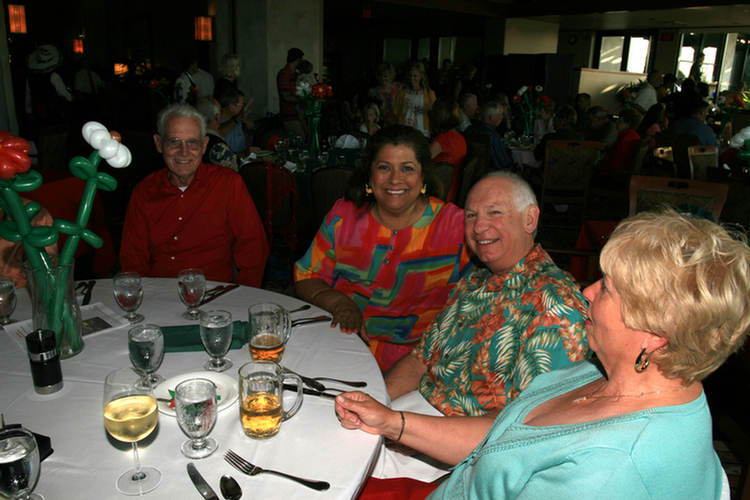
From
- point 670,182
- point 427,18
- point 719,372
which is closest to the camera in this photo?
point 719,372

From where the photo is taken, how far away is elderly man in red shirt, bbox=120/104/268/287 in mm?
2510

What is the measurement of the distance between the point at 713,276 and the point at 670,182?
111 inches

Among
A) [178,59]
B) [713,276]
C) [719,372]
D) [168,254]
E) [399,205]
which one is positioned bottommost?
[719,372]

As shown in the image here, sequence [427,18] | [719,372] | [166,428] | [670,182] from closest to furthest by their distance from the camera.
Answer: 1. [166,428]
2. [719,372]
3. [670,182]
4. [427,18]

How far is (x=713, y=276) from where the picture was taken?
85 centimetres

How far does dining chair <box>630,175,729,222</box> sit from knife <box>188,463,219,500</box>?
289cm

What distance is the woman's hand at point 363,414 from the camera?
120 centimetres

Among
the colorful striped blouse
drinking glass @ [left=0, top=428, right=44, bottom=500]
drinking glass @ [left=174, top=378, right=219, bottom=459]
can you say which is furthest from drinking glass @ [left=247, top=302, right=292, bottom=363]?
the colorful striped blouse

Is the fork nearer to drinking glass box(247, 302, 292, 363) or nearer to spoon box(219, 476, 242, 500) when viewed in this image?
spoon box(219, 476, 242, 500)

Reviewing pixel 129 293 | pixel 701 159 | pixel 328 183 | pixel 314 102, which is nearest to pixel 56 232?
pixel 129 293

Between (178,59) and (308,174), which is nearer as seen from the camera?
(308,174)

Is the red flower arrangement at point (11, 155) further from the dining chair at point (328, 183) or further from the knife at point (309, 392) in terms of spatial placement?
the dining chair at point (328, 183)

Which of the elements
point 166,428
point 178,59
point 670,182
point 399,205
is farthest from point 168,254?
point 178,59

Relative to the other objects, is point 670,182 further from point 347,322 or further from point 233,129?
point 233,129
